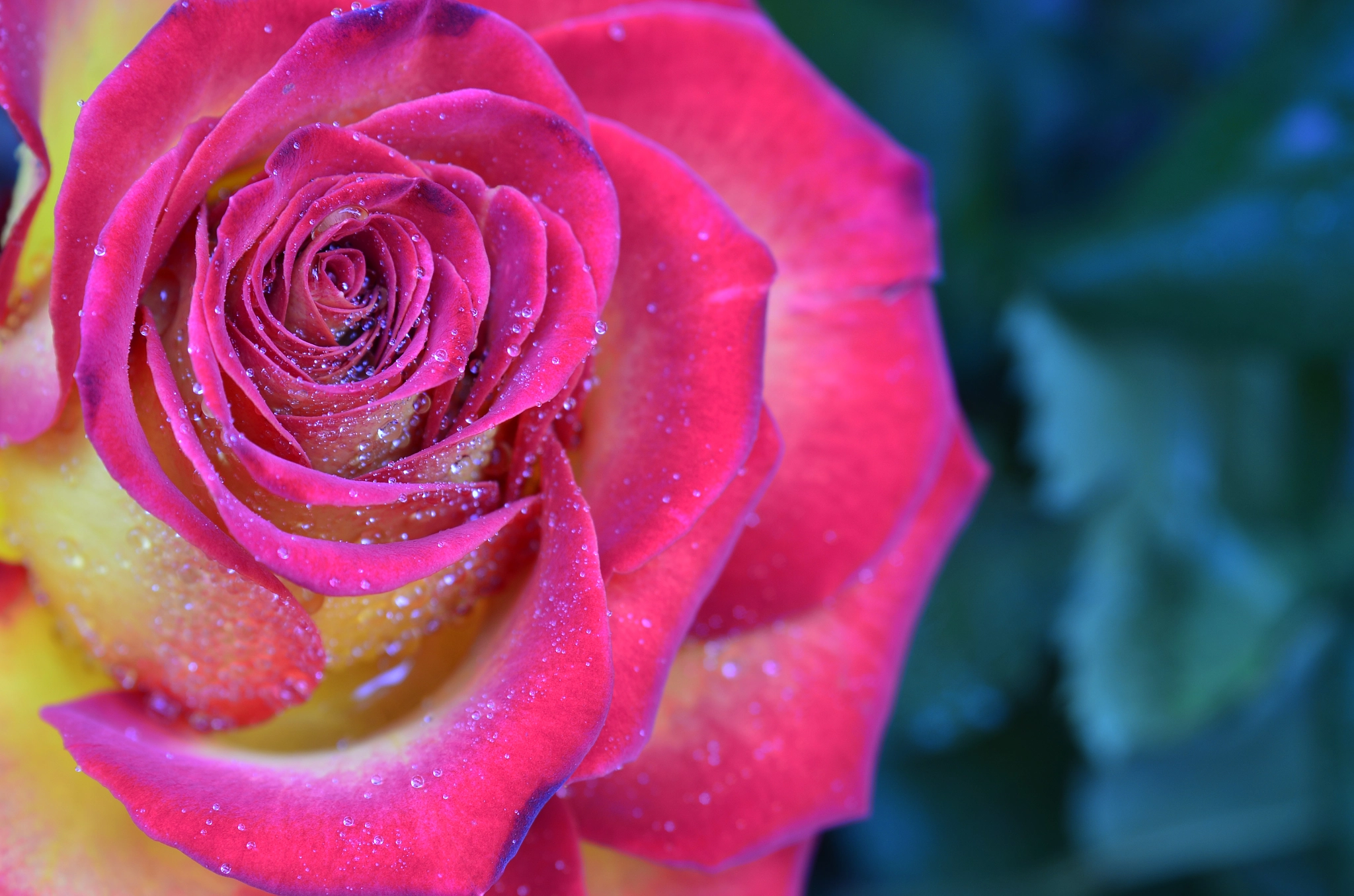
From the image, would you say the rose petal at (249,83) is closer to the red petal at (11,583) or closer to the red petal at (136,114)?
the red petal at (136,114)

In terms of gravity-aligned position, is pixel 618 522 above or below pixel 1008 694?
above

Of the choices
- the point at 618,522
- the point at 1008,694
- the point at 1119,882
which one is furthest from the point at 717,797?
the point at 1119,882

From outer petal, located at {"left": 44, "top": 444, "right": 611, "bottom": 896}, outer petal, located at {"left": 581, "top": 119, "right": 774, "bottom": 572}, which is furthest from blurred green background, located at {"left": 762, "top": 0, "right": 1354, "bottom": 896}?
outer petal, located at {"left": 44, "top": 444, "right": 611, "bottom": 896}

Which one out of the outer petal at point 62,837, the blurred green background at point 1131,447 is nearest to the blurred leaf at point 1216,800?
the blurred green background at point 1131,447

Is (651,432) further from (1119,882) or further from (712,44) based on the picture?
(1119,882)

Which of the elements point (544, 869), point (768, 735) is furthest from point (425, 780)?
point (768, 735)

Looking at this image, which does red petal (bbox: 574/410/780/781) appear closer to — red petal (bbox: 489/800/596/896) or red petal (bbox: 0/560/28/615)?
red petal (bbox: 489/800/596/896)
